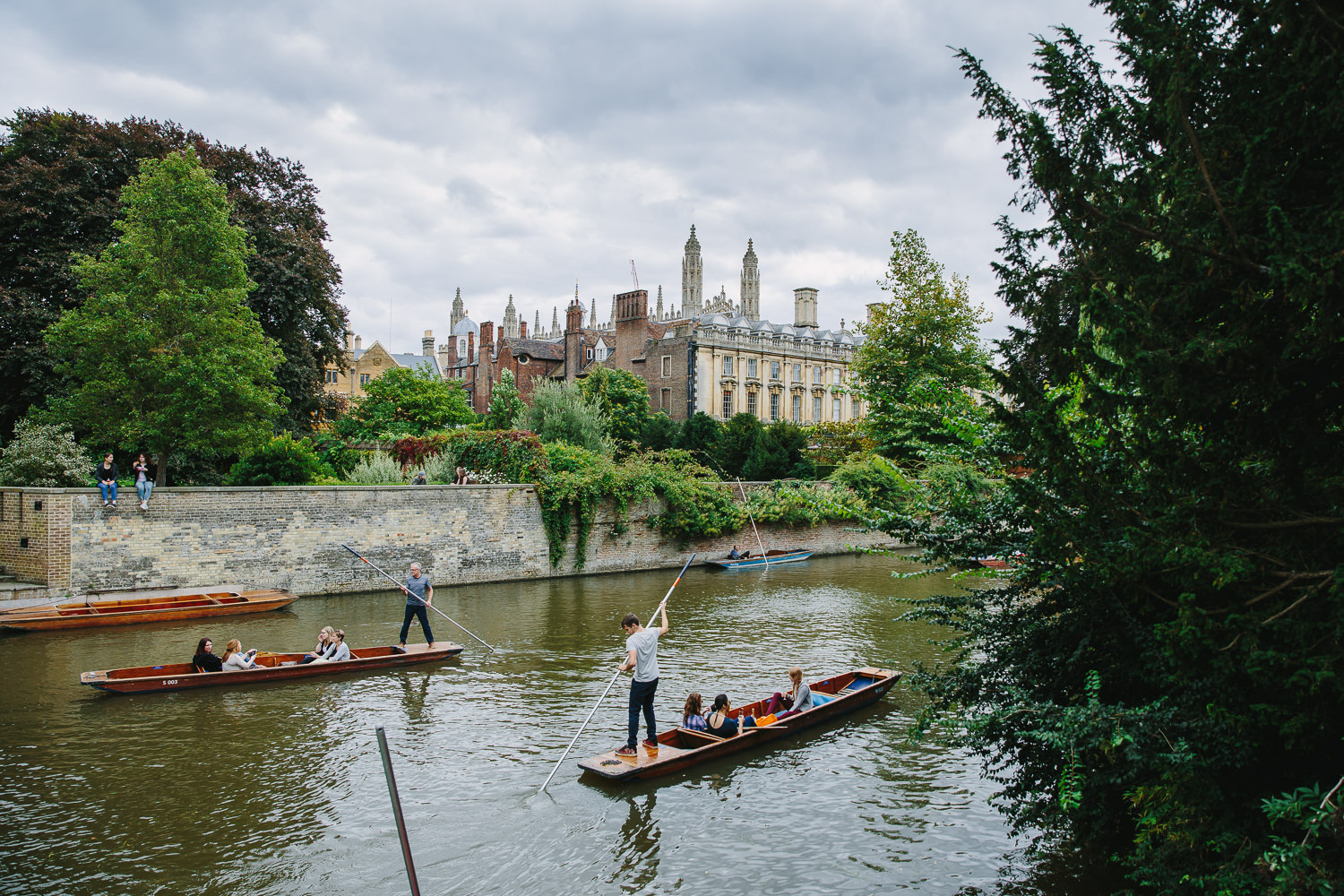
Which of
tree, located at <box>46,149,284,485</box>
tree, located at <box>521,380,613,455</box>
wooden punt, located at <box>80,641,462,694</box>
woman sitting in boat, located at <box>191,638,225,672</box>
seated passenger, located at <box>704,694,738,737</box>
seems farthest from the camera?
tree, located at <box>521,380,613,455</box>

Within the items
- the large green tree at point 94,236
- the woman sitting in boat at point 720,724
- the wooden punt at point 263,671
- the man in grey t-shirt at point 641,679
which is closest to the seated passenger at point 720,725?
the woman sitting in boat at point 720,724

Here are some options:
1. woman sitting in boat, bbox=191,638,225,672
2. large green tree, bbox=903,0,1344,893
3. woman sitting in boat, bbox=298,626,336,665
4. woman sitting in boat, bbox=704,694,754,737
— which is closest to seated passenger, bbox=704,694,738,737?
woman sitting in boat, bbox=704,694,754,737

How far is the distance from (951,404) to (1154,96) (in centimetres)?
348

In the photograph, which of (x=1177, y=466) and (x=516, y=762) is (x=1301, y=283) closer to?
(x=1177, y=466)

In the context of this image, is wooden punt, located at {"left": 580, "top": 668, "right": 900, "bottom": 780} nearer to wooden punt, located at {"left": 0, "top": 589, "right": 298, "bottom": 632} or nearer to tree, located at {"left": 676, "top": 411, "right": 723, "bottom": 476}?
wooden punt, located at {"left": 0, "top": 589, "right": 298, "bottom": 632}

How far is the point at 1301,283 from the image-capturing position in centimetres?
348

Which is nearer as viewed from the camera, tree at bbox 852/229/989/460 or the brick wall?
the brick wall

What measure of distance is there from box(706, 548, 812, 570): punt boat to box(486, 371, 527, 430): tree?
49.1ft

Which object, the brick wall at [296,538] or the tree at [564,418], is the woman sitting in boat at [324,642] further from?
the tree at [564,418]

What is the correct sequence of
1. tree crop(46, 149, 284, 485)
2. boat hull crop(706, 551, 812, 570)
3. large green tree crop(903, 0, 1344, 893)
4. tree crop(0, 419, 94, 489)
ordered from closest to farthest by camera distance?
1. large green tree crop(903, 0, 1344, 893)
2. tree crop(0, 419, 94, 489)
3. tree crop(46, 149, 284, 485)
4. boat hull crop(706, 551, 812, 570)

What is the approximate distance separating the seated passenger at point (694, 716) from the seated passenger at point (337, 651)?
586 centimetres

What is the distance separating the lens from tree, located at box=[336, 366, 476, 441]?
37844mm

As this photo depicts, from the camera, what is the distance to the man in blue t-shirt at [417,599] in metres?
14.2

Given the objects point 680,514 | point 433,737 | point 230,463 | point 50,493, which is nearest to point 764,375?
point 680,514
